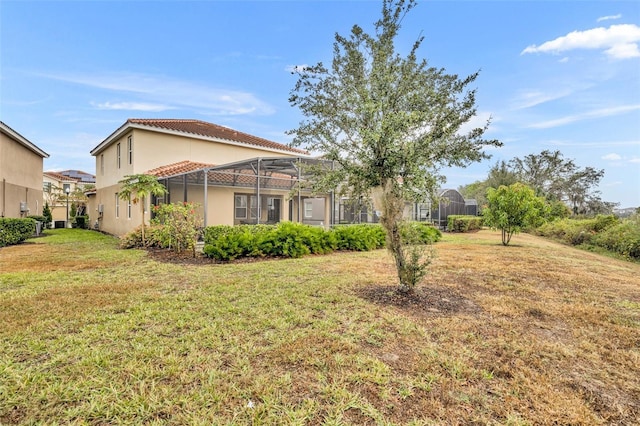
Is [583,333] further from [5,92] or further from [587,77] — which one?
[5,92]

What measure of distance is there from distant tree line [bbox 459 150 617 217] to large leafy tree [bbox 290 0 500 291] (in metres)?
33.5

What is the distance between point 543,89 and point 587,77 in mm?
1651

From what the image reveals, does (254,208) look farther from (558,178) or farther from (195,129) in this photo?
(558,178)

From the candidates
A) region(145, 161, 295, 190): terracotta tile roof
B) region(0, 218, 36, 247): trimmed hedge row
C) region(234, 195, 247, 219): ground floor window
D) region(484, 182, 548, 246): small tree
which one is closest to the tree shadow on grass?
region(145, 161, 295, 190): terracotta tile roof

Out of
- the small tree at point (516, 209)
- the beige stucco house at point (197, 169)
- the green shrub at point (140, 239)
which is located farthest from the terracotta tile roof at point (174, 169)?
the small tree at point (516, 209)

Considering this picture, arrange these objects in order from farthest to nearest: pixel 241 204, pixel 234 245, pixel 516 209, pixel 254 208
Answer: pixel 254 208
pixel 241 204
pixel 516 209
pixel 234 245

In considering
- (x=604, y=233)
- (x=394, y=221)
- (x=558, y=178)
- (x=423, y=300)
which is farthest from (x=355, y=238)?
(x=558, y=178)

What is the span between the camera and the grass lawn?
2.57 m

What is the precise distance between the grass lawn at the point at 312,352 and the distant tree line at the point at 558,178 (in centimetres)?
3282

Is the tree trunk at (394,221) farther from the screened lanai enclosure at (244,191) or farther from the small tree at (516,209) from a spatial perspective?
the small tree at (516,209)

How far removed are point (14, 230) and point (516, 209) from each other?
2270 cm

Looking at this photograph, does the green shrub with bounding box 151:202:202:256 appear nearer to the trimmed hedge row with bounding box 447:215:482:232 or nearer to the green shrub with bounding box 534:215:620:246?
the green shrub with bounding box 534:215:620:246

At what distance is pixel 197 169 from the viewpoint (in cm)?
1312

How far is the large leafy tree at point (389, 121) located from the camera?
16.2 ft
